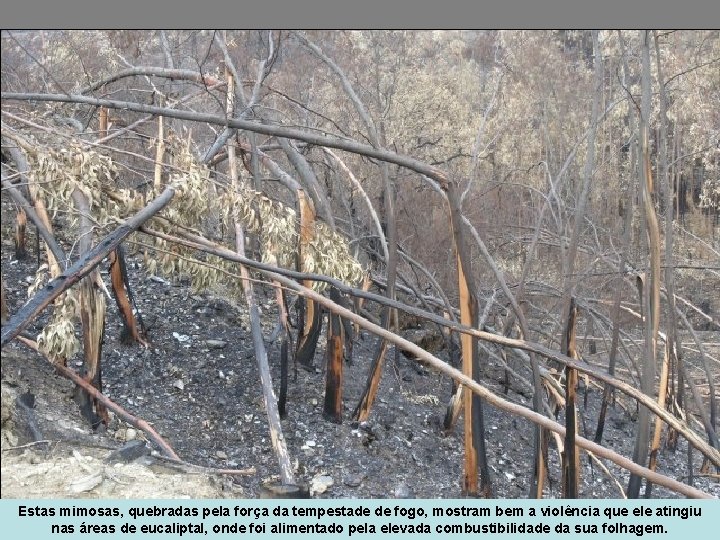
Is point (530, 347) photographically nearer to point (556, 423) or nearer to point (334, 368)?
point (556, 423)

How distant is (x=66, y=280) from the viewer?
9.14 feet

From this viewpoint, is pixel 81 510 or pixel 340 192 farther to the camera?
pixel 340 192

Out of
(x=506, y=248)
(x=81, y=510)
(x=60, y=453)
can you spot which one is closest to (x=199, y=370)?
(x=60, y=453)

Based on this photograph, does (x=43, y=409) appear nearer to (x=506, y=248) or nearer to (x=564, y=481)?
(x=564, y=481)

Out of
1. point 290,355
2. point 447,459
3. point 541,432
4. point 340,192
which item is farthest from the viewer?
point 340,192

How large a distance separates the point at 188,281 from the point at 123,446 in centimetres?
255

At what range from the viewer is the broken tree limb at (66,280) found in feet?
8.56

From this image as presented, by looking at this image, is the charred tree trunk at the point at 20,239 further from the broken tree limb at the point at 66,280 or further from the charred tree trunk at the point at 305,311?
the broken tree limb at the point at 66,280

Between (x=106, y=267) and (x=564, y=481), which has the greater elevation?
(x=106, y=267)

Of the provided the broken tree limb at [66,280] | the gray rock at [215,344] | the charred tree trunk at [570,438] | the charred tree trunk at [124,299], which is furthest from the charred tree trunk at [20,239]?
the charred tree trunk at [570,438]

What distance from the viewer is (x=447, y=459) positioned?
15.6 feet

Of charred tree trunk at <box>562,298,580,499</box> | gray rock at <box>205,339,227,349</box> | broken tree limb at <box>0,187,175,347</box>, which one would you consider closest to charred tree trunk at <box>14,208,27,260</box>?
gray rock at <box>205,339,227,349</box>

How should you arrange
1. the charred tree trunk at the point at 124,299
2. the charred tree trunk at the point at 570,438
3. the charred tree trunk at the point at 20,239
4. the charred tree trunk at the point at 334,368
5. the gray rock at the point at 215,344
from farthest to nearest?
the charred tree trunk at the point at 20,239 → the gray rock at the point at 215,344 → the charred tree trunk at the point at 124,299 → the charred tree trunk at the point at 334,368 → the charred tree trunk at the point at 570,438

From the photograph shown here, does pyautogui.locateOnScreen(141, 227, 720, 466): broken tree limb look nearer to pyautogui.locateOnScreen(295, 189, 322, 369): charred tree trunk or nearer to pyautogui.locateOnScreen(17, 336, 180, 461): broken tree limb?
pyautogui.locateOnScreen(17, 336, 180, 461): broken tree limb
